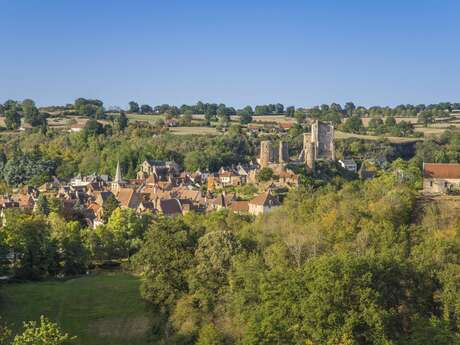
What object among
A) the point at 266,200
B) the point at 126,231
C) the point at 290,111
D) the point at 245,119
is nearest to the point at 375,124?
the point at 245,119

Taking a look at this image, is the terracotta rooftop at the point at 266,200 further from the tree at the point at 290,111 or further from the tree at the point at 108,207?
the tree at the point at 290,111

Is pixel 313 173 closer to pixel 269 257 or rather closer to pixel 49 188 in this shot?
pixel 49 188

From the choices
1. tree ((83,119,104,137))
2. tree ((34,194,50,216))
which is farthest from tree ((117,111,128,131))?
tree ((34,194,50,216))

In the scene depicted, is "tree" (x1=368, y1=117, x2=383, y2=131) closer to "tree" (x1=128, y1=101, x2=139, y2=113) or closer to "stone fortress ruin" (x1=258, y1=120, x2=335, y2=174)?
"stone fortress ruin" (x1=258, y1=120, x2=335, y2=174)

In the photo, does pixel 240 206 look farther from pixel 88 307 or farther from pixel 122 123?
pixel 122 123

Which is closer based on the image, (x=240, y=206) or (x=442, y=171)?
(x=442, y=171)

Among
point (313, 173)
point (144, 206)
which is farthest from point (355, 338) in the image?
point (313, 173)

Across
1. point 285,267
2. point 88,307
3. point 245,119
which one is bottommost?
point 88,307
